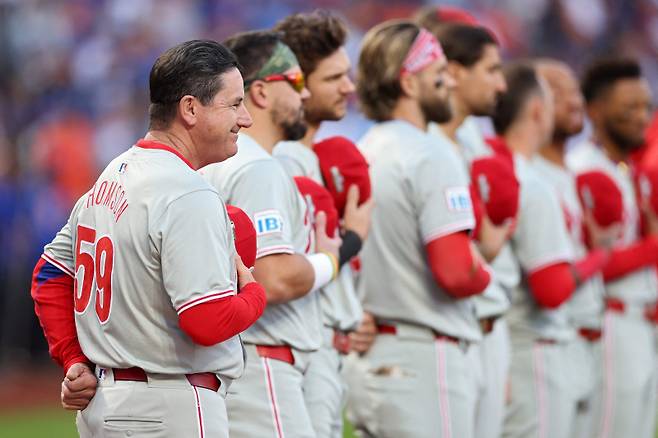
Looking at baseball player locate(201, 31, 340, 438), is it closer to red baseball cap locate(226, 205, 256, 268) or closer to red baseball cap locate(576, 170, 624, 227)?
red baseball cap locate(226, 205, 256, 268)

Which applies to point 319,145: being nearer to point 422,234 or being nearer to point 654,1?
point 422,234

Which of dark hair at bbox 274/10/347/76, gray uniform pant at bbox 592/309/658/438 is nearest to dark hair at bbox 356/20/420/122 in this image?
dark hair at bbox 274/10/347/76

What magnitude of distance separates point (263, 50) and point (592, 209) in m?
3.00

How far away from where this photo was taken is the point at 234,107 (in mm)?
3668

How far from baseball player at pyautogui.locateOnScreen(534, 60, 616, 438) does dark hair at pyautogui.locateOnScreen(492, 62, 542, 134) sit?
0.48m

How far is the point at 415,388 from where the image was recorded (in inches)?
204

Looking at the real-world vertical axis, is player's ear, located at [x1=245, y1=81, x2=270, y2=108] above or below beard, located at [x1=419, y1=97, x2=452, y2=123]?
above

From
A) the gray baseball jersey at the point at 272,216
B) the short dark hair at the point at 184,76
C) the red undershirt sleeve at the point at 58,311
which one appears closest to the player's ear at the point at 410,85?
the gray baseball jersey at the point at 272,216

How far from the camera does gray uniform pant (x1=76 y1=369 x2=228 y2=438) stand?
349 cm

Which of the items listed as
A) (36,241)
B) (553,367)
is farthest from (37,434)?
(553,367)

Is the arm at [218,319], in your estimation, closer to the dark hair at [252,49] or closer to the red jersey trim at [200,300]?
the red jersey trim at [200,300]

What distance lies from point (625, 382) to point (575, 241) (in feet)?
2.83

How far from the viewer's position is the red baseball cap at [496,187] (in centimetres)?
554

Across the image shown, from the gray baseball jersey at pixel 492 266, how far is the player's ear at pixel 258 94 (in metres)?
A: 1.38
